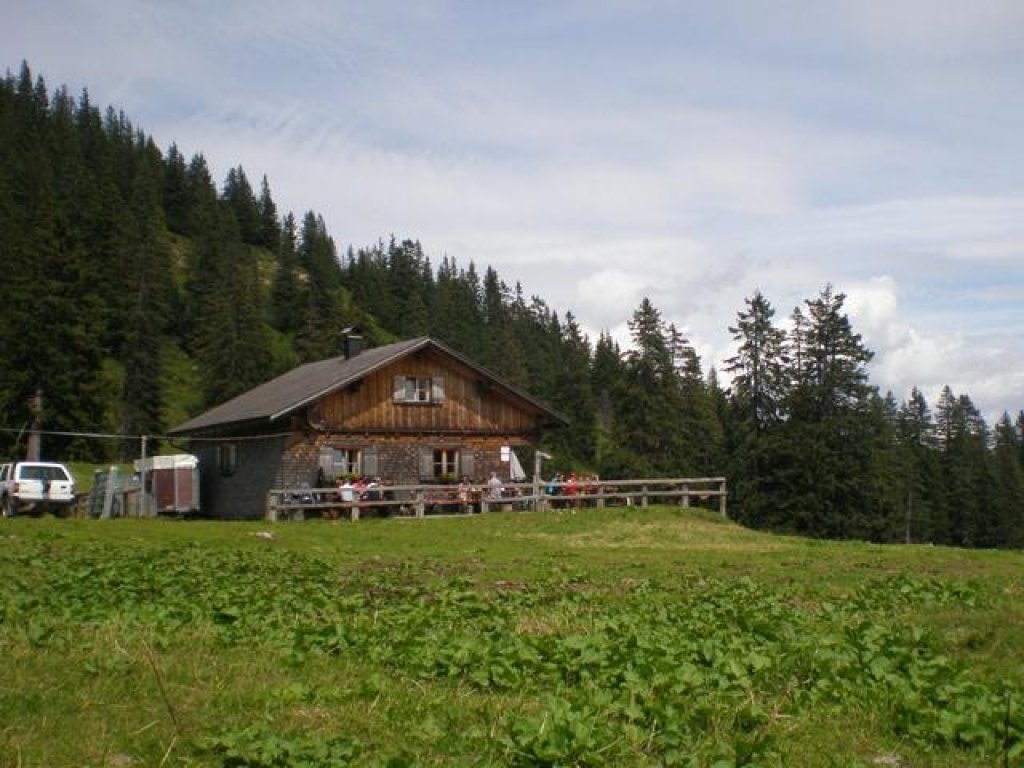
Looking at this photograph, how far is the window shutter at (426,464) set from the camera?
41656 mm

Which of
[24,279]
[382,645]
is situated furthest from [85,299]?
[382,645]

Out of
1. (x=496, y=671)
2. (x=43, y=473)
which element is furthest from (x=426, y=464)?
(x=496, y=671)

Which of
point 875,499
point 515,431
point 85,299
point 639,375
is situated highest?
point 85,299

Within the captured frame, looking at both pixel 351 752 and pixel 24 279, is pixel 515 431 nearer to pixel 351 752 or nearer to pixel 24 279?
pixel 24 279

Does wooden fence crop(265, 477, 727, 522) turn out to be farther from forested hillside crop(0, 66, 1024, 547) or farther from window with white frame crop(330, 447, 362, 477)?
forested hillside crop(0, 66, 1024, 547)

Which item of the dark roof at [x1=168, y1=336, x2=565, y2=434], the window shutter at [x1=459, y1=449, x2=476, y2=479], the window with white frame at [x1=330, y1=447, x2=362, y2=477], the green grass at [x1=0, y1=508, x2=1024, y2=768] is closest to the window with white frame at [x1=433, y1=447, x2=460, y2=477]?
the window shutter at [x1=459, y1=449, x2=476, y2=479]

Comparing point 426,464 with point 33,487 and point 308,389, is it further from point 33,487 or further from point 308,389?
point 33,487

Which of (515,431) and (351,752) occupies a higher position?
(515,431)

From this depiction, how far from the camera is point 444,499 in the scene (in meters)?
38.8

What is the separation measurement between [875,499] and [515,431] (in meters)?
25.7

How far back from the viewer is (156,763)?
5.54 metres

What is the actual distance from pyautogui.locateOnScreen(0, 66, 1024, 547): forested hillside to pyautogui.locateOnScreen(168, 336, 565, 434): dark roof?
41.1ft

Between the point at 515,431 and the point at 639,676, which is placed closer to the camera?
the point at 639,676

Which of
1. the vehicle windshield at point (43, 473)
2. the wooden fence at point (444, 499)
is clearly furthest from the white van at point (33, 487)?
the wooden fence at point (444, 499)
